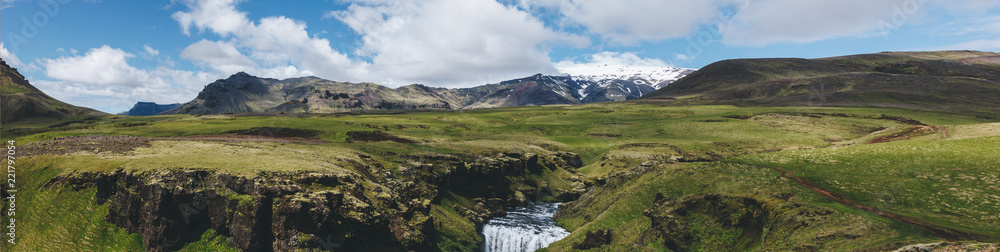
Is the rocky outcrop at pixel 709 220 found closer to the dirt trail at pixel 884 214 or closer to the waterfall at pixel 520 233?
the dirt trail at pixel 884 214

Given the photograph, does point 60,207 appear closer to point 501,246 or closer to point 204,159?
point 204,159

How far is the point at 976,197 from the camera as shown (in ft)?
98.5

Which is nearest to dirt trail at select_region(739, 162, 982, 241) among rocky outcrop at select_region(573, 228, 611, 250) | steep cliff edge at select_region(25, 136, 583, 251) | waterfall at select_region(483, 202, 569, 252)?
rocky outcrop at select_region(573, 228, 611, 250)

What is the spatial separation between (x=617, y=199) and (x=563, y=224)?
10.9 meters

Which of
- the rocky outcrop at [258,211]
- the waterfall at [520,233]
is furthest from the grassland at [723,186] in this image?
the waterfall at [520,233]

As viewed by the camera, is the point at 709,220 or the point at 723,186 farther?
→ the point at 723,186

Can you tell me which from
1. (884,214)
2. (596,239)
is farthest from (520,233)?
(884,214)

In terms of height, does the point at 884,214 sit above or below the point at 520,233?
above

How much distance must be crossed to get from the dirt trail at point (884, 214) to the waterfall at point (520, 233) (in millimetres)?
26900

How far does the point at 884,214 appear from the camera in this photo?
2781 centimetres

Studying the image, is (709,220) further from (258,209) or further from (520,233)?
(258,209)

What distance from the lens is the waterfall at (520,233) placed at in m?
53.5

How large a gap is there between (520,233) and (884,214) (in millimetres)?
37521

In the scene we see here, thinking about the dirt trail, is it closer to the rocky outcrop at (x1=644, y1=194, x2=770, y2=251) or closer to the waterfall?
the rocky outcrop at (x1=644, y1=194, x2=770, y2=251)
